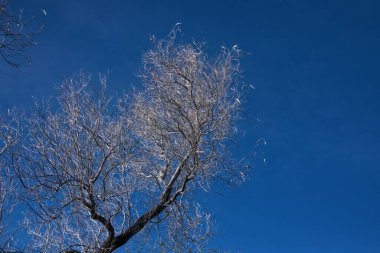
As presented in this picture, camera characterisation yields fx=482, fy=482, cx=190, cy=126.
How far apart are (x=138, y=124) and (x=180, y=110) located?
3.76 ft

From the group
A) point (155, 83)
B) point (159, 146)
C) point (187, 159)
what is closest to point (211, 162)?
point (187, 159)

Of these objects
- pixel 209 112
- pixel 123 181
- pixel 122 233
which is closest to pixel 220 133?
pixel 209 112

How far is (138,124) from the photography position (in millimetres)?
10672

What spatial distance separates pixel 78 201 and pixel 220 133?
3.30 meters

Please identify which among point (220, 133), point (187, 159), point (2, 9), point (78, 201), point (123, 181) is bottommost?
point (2, 9)

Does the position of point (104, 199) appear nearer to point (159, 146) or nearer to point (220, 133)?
point (159, 146)

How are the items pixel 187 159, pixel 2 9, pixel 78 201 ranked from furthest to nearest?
pixel 187 159, pixel 78 201, pixel 2 9

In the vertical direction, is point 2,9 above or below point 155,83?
below

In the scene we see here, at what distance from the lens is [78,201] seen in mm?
9656

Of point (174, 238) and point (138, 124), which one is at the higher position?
point (138, 124)

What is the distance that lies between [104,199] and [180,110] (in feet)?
7.86

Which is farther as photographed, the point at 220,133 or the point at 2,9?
the point at 220,133

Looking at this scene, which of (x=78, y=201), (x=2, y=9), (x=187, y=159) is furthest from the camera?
(x=187, y=159)

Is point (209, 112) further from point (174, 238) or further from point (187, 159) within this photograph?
point (174, 238)
